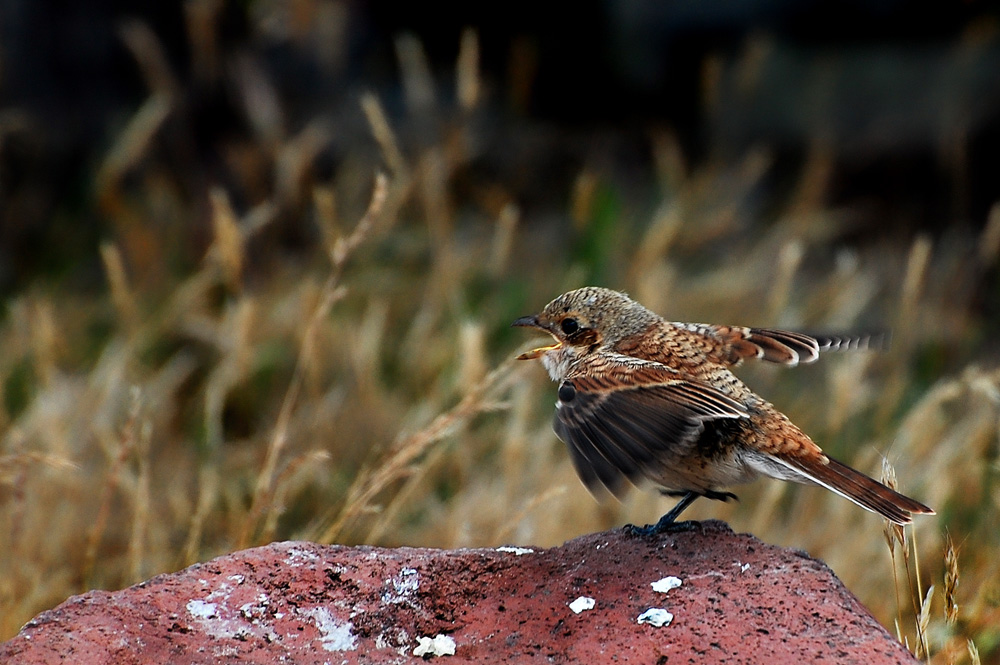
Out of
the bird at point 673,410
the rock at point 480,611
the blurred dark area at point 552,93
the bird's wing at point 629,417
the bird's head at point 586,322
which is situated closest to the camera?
the rock at point 480,611

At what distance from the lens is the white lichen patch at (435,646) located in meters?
2.41

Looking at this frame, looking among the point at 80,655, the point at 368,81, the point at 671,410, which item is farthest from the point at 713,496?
the point at 368,81

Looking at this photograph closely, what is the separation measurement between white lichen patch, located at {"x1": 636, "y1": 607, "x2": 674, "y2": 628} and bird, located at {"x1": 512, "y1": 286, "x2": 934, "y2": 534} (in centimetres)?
26

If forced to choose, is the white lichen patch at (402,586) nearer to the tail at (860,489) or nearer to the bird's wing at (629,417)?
the bird's wing at (629,417)

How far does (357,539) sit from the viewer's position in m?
4.52

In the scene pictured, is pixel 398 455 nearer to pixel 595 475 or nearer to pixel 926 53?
pixel 595 475

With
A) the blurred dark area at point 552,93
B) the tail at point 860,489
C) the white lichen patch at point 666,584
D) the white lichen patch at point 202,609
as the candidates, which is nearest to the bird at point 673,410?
the tail at point 860,489

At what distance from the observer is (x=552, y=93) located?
813cm

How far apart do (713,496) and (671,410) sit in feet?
1.35

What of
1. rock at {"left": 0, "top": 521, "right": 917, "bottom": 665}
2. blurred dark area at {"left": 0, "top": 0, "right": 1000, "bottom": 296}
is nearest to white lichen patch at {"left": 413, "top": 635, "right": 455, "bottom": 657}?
rock at {"left": 0, "top": 521, "right": 917, "bottom": 665}

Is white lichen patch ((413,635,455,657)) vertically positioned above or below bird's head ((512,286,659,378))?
below

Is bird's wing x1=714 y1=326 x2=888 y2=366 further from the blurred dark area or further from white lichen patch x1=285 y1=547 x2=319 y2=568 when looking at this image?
the blurred dark area

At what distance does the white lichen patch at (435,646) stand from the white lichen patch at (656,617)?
15.2 inches

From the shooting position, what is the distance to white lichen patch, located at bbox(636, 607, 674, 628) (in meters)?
2.38
